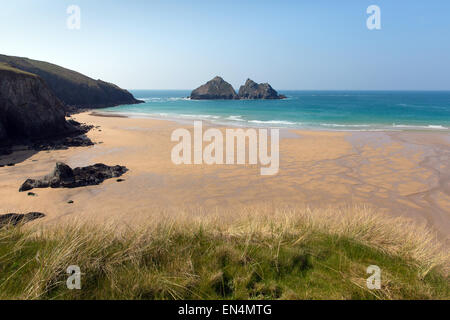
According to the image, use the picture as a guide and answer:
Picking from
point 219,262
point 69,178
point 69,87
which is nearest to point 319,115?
point 69,178

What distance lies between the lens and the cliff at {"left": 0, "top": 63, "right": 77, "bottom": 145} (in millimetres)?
20359

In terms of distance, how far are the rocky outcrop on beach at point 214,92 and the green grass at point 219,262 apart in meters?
127

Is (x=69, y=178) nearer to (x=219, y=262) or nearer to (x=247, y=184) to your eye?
(x=247, y=184)

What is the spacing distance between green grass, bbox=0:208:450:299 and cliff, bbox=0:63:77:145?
20.9 m

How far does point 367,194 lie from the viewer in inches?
412

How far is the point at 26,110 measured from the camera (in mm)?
21438

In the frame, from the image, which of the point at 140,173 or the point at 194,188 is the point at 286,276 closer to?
the point at 194,188

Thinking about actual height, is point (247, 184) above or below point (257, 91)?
below

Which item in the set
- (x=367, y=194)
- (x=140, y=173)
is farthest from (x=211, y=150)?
(x=367, y=194)

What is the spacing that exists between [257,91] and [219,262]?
131 m

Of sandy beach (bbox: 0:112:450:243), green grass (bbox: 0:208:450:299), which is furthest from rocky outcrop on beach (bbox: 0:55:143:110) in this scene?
green grass (bbox: 0:208:450:299)

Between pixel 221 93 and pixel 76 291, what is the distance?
431ft

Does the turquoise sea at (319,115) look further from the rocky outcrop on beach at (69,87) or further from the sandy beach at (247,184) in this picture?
the sandy beach at (247,184)

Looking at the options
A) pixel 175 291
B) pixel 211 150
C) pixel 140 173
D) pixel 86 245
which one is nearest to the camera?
pixel 175 291
